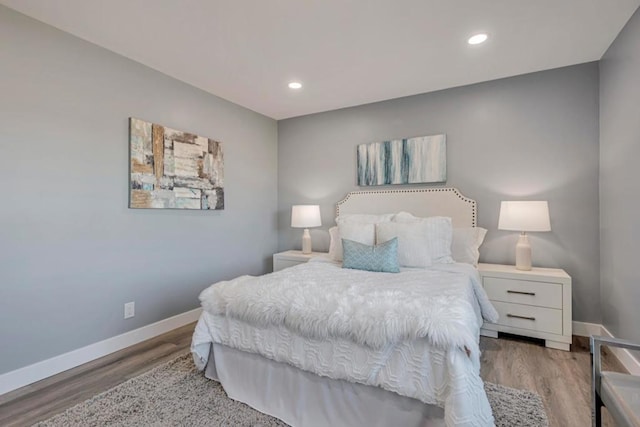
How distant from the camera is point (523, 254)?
8.97ft

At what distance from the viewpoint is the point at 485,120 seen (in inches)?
122

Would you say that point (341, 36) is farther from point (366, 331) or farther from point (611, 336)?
point (611, 336)

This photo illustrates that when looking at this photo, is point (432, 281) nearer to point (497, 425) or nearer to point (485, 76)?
point (497, 425)

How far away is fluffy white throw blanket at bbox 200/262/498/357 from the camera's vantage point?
138 cm

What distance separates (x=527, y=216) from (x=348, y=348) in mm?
2059


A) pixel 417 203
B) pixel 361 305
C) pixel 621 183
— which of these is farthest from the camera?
pixel 417 203

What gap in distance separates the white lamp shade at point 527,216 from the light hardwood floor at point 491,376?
3.26ft

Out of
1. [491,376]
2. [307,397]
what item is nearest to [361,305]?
[307,397]

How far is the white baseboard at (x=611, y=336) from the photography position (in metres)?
2.04

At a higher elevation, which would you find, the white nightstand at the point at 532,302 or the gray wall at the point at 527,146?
the gray wall at the point at 527,146

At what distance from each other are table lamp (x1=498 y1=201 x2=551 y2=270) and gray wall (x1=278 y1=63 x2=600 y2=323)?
0.26 meters

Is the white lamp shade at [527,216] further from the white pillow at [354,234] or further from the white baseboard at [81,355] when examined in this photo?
the white baseboard at [81,355]

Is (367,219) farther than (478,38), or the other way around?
(367,219)

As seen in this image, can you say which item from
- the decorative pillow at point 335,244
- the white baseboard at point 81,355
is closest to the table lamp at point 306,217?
the decorative pillow at point 335,244
